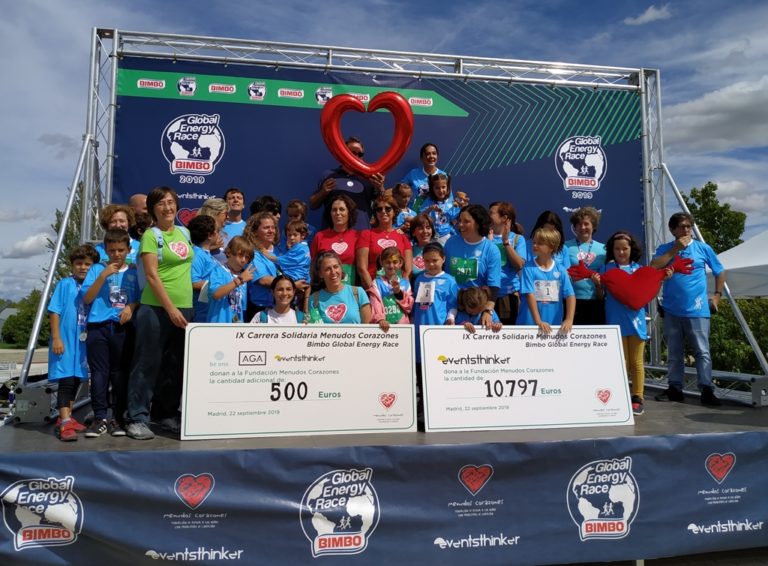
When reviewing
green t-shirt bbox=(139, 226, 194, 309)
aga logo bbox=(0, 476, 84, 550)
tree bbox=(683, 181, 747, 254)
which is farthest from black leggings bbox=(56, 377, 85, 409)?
tree bbox=(683, 181, 747, 254)

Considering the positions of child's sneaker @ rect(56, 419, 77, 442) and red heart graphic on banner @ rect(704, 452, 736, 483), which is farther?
red heart graphic on banner @ rect(704, 452, 736, 483)

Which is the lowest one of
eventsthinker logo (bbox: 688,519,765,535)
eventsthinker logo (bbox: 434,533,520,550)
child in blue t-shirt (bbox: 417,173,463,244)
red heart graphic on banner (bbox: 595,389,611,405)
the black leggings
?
eventsthinker logo (bbox: 688,519,765,535)

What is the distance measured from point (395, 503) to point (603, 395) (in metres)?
1.59

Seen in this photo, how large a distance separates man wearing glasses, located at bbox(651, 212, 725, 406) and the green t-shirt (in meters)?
3.83

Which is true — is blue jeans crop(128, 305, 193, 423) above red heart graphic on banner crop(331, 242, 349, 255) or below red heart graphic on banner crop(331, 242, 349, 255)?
below

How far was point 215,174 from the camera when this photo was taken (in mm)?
6121

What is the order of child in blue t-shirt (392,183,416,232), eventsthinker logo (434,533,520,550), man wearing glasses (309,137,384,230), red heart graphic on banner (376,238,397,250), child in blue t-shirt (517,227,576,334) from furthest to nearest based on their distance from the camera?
man wearing glasses (309,137,384,230) < child in blue t-shirt (392,183,416,232) < red heart graphic on banner (376,238,397,250) < child in blue t-shirt (517,227,576,334) < eventsthinker logo (434,533,520,550)

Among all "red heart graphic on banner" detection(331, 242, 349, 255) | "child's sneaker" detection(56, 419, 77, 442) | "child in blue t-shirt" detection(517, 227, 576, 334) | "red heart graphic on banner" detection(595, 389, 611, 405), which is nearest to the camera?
"child's sneaker" detection(56, 419, 77, 442)

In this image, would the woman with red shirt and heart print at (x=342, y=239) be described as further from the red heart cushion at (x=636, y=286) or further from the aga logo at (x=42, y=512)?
the aga logo at (x=42, y=512)

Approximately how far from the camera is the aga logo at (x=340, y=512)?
9.43 feet

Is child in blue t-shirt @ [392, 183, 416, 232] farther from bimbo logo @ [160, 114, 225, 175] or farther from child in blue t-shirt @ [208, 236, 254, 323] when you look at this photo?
bimbo logo @ [160, 114, 225, 175]

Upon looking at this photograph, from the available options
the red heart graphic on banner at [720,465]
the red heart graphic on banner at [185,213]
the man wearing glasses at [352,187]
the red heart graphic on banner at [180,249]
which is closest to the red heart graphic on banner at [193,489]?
the red heart graphic on banner at [180,249]

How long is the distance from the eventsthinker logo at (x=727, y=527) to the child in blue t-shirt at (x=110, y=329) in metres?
3.38

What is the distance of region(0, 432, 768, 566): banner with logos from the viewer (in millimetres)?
2748
